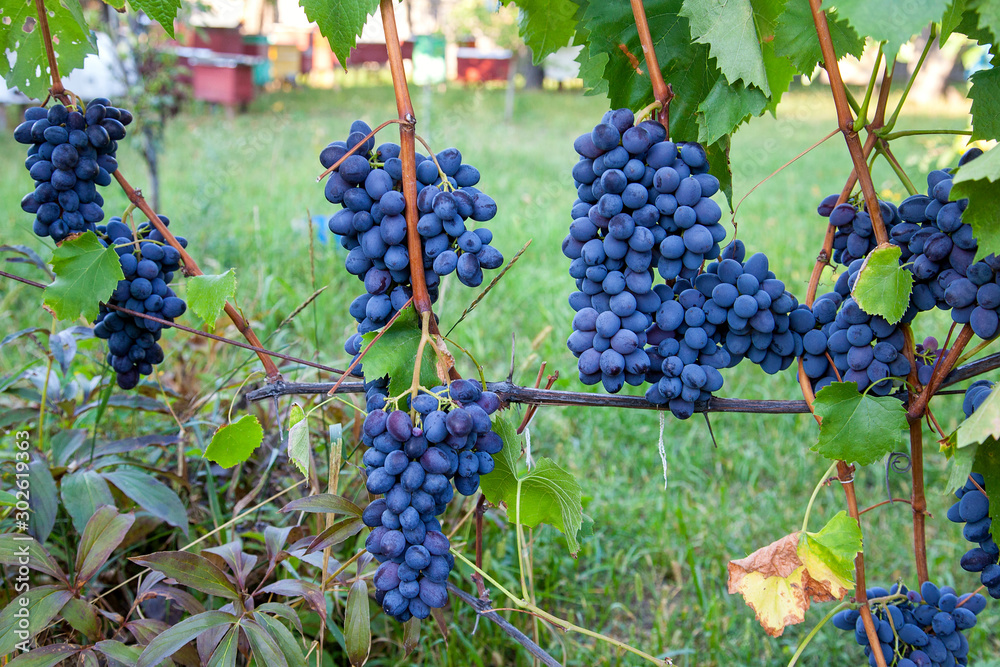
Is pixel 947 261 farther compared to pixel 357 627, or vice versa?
pixel 357 627

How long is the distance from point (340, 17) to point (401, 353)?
39 centimetres

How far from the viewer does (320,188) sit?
4941 millimetres

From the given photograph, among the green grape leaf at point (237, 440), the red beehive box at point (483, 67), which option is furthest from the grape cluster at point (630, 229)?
the red beehive box at point (483, 67)

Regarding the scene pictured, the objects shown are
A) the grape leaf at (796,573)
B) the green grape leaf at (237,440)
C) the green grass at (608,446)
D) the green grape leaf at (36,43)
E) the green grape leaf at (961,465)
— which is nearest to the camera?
the green grape leaf at (961,465)

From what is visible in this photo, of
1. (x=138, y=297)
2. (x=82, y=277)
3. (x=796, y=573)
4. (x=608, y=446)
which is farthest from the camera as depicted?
(x=608, y=446)

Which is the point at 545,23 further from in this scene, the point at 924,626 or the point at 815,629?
the point at 924,626

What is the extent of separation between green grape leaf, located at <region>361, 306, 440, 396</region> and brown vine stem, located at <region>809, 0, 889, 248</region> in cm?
52

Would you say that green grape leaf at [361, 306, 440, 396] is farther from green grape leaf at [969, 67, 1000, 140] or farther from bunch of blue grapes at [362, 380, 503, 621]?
green grape leaf at [969, 67, 1000, 140]

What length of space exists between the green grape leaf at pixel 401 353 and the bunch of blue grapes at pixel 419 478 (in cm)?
4

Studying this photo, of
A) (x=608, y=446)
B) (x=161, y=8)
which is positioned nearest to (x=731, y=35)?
(x=161, y=8)

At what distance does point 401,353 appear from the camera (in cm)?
81

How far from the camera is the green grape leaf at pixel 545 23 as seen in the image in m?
1.00

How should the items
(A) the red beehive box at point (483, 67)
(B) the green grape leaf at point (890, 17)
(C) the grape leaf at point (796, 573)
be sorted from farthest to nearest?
(A) the red beehive box at point (483, 67) → (C) the grape leaf at point (796, 573) → (B) the green grape leaf at point (890, 17)

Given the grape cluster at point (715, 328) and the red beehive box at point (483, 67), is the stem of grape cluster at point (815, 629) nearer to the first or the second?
the grape cluster at point (715, 328)
